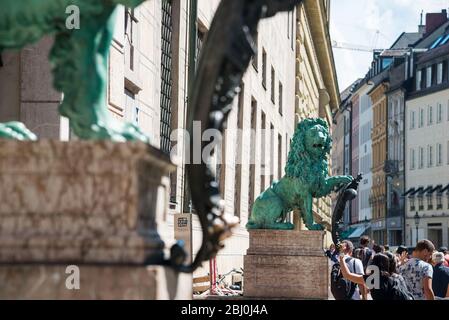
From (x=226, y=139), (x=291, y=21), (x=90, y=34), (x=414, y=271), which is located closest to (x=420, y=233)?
(x=291, y=21)

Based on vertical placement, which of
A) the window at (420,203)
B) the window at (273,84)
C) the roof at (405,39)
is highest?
the roof at (405,39)

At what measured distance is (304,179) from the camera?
1498 cm

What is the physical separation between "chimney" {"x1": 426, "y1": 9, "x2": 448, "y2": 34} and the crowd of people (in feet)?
319

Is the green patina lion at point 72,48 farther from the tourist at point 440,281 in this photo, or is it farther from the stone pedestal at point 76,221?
the tourist at point 440,281

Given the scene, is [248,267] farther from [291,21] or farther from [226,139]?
[291,21]

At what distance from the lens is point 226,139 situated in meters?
28.0

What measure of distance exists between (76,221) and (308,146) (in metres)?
10.8

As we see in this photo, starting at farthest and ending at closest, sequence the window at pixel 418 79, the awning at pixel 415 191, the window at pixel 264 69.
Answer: the window at pixel 418 79 → the awning at pixel 415 191 → the window at pixel 264 69

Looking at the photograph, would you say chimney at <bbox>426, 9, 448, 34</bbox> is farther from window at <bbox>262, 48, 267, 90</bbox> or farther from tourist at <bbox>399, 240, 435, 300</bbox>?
tourist at <bbox>399, 240, 435, 300</bbox>

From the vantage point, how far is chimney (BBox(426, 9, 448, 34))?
110688 millimetres

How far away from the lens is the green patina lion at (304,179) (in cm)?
1472

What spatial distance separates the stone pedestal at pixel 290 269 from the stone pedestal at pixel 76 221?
900cm

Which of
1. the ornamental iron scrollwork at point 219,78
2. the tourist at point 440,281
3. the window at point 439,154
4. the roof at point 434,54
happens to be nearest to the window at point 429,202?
the window at point 439,154
